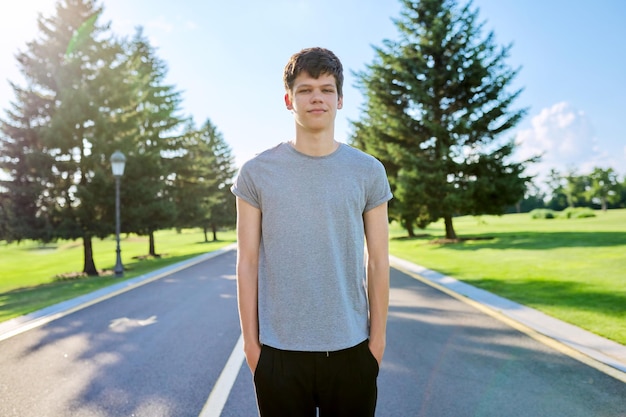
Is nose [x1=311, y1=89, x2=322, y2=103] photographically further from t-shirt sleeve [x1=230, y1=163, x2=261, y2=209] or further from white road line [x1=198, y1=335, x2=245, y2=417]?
white road line [x1=198, y1=335, x2=245, y2=417]

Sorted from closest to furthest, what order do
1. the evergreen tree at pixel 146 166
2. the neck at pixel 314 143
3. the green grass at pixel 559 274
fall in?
the neck at pixel 314 143, the green grass at pixel 559 274, the evergreen tree at pixel 146 166

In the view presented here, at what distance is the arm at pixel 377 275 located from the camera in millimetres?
1853

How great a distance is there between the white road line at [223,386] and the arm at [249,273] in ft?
6.57

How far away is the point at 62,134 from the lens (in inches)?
637

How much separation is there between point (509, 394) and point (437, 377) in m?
0.68

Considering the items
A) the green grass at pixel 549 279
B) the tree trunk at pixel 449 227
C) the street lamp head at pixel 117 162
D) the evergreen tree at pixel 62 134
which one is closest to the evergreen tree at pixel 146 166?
the evergreen tree at pixel 62 134

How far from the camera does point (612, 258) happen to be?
11500 millimetres

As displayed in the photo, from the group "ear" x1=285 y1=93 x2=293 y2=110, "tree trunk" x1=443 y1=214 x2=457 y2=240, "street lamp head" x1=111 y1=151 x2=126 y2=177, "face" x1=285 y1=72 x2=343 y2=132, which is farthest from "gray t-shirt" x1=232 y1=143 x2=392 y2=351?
"tree trunk" x1=443 y1=214 x2=457 y2=240

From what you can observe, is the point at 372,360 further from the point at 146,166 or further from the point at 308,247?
the point at 146,166

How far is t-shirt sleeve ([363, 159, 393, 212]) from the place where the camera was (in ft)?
6.11

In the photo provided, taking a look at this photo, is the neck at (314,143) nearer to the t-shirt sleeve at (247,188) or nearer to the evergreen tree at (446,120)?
the t-shirt sleeve at (247,188)

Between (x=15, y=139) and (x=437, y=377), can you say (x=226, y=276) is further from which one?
(x=15, y=139)

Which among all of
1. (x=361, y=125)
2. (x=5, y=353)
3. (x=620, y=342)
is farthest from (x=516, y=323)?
(x=361, y=125)

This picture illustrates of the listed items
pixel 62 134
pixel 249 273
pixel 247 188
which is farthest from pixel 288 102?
pixel 62 134
